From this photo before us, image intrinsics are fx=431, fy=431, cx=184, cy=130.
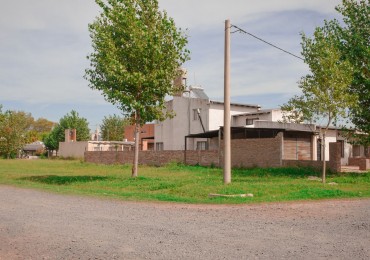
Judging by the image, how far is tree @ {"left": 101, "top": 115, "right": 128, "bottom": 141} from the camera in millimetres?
94875

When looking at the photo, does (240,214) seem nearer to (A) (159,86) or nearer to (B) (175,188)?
(B) (175,188)

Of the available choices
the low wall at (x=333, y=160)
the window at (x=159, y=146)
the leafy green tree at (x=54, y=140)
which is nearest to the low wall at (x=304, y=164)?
the low wall at (x=333, y=160)

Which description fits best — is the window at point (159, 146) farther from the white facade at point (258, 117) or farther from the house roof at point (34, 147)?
the house roof at point (34, 147)

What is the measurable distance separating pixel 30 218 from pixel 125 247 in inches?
171

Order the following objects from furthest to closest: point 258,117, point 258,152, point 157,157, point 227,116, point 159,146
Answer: point 159,146, point 258,117, point 157,157, point 258,152, point 227,116

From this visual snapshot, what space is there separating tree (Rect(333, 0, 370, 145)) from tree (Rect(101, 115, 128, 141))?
72481 millimetres

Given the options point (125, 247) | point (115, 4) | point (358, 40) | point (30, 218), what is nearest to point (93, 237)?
point (125, 247)

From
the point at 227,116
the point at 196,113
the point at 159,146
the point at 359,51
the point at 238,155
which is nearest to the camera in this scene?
the point at 227,116

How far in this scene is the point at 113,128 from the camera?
9569 centimetres

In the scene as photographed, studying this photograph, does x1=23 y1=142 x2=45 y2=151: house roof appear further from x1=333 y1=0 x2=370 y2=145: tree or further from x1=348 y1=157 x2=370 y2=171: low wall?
x1=333 y1=0 x2=370 y2=145: tree

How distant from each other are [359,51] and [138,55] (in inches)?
510

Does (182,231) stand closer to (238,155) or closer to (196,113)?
(238,155)

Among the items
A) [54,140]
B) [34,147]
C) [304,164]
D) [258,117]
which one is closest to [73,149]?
[54,140]

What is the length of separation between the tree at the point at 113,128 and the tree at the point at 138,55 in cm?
7143
